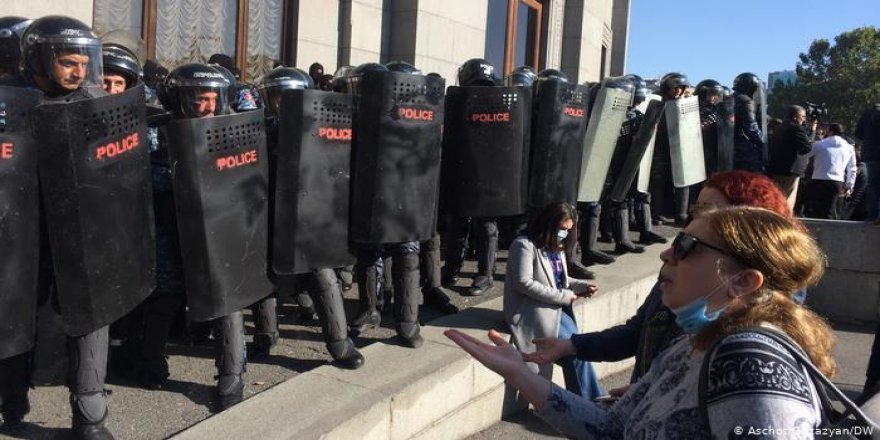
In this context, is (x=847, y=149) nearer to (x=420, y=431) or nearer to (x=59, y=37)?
(x=420, y=431)

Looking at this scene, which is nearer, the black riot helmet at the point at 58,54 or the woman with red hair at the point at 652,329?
the woman with red hair at the point at 652,329

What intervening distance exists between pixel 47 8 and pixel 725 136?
695 centimetres

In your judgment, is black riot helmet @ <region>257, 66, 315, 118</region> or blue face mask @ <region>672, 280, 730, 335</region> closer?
blue face mask @ <region>672, 280, 730, 335</region>

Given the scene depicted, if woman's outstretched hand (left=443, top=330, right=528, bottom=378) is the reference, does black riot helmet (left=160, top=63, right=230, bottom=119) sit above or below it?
above

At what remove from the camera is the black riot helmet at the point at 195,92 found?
144 inches

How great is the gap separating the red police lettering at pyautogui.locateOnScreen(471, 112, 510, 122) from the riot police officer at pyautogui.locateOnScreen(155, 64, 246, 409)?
1.93 metres

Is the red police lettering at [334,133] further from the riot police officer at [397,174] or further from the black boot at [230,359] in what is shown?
the black boot at [230,359]

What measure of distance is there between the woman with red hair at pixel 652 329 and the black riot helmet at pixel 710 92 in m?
6.47

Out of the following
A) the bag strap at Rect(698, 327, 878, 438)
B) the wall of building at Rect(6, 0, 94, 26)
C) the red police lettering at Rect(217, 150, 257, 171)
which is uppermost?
the wall of building at Rect(6, 0, 94, 26)

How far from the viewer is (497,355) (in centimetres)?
207

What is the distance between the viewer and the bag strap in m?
1.39

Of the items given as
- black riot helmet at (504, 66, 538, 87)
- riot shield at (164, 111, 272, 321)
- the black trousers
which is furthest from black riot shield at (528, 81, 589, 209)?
the black trousers

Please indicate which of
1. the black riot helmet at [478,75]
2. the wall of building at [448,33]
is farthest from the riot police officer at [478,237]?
the wall of building at [448,33]

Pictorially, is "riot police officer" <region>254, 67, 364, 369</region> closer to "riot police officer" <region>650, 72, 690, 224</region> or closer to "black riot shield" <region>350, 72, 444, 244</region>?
"black riot shield" <region>350, 72, 444, 244</region>
